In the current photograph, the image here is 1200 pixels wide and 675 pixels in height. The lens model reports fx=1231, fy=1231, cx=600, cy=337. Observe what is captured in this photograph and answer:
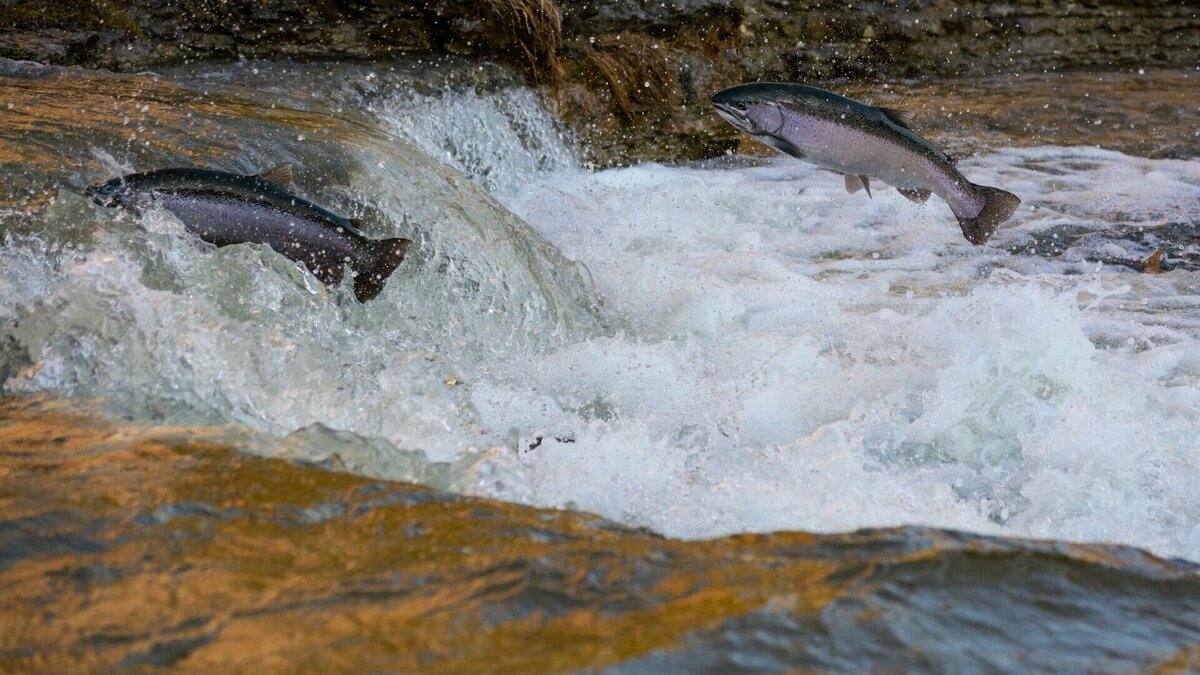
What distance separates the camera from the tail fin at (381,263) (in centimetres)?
360

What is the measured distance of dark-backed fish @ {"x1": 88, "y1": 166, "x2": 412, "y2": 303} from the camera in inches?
135

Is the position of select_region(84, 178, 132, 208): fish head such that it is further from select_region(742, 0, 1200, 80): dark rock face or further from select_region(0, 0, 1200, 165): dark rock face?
select_region(742, 0, 1200, 80): dark rock face

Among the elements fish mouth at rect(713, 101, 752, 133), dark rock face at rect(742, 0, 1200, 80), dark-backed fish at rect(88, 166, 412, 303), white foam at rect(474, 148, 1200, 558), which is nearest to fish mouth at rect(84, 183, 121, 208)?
dark-backed fish at rect(88, 166, 412, 303)

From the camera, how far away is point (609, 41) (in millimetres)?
8469

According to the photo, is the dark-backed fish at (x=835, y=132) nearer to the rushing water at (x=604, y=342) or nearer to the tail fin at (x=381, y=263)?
the rushing water at (x=604, y=342)

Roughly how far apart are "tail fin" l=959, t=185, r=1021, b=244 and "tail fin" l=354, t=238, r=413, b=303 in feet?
6.31

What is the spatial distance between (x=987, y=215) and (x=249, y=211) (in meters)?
2.45

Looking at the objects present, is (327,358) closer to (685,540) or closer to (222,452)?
(222,452)

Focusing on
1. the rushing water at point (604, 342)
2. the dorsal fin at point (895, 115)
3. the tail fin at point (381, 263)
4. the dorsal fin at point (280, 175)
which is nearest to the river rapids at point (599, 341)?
the rushing water at point (604, 342)

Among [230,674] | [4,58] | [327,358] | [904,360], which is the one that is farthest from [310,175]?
[230,674]

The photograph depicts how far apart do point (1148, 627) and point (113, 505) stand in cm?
166

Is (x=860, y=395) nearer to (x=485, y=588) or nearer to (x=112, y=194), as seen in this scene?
(x=485, y=588)

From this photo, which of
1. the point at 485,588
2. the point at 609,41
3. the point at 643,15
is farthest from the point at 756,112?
the point at 643,15

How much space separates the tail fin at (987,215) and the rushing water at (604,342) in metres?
0.23
